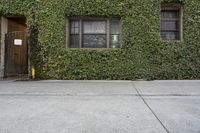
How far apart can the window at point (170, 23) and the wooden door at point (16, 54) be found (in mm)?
7159

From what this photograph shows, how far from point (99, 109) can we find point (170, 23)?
29.5 ft

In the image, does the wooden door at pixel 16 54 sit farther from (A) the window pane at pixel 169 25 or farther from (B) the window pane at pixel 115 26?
(A) the window pane at pixel 169 25

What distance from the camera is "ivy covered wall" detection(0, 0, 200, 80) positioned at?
15.6 m

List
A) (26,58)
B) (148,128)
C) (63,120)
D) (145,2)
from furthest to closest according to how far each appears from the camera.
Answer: (26,58) → (145,2) → (63,120) → (148,128)

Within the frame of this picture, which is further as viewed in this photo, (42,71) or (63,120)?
(42,71)

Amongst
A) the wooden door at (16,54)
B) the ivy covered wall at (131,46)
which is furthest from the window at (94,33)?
the wooden door at (16,54)

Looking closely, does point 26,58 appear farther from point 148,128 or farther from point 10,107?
point 148,128

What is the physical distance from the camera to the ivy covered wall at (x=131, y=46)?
15.6 meters

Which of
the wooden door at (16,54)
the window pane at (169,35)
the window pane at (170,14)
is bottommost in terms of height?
the wooden door at (16,54)

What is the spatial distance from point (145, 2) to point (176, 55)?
294 centimetres

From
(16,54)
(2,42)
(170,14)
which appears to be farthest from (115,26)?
(2,42)

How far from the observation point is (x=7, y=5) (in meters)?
15.9

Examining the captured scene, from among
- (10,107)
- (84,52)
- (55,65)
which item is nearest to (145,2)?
(84,52)

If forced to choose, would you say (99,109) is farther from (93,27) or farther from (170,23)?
(170,23)
